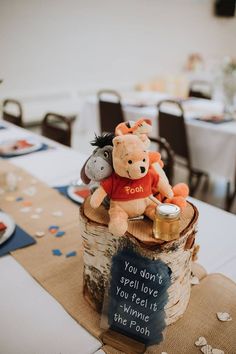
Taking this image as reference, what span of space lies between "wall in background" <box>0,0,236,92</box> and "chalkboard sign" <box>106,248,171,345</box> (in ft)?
14.8

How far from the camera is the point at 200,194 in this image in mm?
3143

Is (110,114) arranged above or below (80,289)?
below

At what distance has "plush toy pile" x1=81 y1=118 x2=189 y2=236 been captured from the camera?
0.71 meters

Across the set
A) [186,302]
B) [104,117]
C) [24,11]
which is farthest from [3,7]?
[186,302]

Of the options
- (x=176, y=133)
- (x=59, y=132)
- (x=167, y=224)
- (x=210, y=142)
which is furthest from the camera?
(x=176, y=133)

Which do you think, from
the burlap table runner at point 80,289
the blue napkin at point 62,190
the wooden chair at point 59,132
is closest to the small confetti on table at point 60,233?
the burlap table runner at point 80,289

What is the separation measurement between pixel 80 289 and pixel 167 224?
33 centimetres

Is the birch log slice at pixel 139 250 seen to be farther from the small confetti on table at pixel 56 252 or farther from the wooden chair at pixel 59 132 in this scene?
the wooden chair at pixel 59 132

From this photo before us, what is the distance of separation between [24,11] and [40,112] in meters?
1.36

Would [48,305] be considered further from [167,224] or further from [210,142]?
[210,142]

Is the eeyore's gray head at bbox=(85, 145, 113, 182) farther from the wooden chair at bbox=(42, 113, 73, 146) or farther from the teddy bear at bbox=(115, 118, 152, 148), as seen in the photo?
the wooden chair at bbox=(42, 113, 73, 146)

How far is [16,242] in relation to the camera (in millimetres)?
1051

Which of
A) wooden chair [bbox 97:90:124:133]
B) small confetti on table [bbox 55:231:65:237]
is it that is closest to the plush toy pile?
small confetti on table [bbox 55:231:65:237]

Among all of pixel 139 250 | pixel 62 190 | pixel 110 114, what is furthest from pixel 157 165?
pixel 110 114
